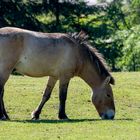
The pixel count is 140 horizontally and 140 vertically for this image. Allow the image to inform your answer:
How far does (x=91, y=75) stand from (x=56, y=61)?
3.38 feet

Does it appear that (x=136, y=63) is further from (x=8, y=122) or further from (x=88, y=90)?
(x=8, y=122)

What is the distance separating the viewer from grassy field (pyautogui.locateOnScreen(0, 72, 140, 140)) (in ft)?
36.9

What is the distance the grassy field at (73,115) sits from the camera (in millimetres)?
11250

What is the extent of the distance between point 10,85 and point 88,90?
2430mm

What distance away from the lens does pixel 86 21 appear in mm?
47250

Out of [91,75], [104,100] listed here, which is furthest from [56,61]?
[104,100]

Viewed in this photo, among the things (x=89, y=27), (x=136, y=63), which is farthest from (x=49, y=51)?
(x=136, y=63)

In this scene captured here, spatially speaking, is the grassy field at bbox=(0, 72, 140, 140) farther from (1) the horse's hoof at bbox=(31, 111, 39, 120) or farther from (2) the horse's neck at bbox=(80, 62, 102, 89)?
(2) the horse's neck at bbox=(80, 62, 102, 89)

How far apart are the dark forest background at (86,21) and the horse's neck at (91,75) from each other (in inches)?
Result: 1071

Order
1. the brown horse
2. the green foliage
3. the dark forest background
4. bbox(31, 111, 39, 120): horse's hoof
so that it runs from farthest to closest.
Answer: the green foliage
the dark forest background
bbox(31, 111, 39, 120): horse's hoof
the brown horse

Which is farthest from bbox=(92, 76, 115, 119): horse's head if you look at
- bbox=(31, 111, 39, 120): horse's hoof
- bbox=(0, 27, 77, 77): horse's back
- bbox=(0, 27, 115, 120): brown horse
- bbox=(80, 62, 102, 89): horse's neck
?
bbox=(31, 111, 39, 120): horse's hoof

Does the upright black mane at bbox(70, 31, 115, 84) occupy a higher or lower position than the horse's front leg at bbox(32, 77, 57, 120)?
higher

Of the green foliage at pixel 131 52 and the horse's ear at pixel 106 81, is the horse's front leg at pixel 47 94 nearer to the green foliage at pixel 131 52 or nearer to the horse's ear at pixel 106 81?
the horse's ear at pixel 106 81

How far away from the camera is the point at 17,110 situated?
15.3 m
